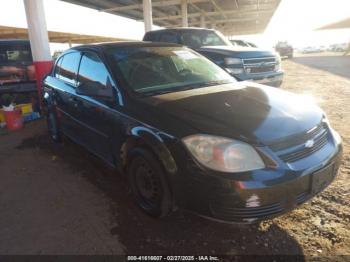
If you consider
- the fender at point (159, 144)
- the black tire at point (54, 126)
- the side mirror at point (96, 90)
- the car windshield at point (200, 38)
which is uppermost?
the car windshield at point (200, 38)

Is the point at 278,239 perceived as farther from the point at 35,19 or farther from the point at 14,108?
the point at 35,19

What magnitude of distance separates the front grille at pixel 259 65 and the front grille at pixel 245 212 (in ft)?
16.7

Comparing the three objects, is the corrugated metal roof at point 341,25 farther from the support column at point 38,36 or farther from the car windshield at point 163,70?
the car windshield at point 163,70

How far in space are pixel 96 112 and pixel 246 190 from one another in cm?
195

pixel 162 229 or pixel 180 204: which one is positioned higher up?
pixel 180 204

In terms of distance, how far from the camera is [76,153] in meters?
4.88

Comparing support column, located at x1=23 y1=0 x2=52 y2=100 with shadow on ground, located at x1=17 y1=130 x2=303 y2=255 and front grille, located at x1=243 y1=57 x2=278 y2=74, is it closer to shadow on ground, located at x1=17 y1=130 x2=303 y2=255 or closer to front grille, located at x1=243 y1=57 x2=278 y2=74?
front grille, located at x1=243 y1=57 x2=278 y2=74

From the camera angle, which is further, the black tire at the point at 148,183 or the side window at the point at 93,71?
the side window at the point at 93,71

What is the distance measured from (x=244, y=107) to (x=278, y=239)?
1.15 meters

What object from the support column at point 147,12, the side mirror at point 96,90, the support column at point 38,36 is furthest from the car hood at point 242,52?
the support column at point 147,12

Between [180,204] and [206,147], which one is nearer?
[206,147]

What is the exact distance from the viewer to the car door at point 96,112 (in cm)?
317

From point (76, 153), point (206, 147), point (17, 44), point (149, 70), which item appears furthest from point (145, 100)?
point (17, 44)

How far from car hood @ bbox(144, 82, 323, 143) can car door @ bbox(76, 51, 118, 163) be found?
527 mm
